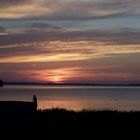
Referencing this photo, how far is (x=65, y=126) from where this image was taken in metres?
19.7

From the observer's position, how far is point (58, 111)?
2403 centimetres

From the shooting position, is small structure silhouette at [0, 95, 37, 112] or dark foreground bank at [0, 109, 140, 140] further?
small structure silhouette at [0, 95, 37, 112]

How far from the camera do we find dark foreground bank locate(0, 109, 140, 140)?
59.0 ft

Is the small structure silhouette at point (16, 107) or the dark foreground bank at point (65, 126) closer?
the dark foreground bank at point (65, 126)

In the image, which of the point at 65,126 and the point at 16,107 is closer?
the point at 65,126

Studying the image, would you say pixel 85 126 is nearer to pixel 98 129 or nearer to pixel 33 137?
pixel 98 129

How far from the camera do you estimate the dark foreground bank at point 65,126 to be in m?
18.0

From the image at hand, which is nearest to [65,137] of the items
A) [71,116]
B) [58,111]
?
[71,116]

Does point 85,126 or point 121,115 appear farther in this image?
point 121,115

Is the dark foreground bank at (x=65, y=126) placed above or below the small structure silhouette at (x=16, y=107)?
below

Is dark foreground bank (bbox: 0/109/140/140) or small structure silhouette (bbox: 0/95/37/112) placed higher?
small structure silhouette (bbox: 0/95/37/112)

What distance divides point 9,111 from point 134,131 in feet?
18.9

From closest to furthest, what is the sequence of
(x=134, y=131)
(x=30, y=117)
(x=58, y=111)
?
1. (x=134, y=131)
2. (x=30, y=117)
3. (x=58, y=111)

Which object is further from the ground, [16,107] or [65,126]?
[16,107]
